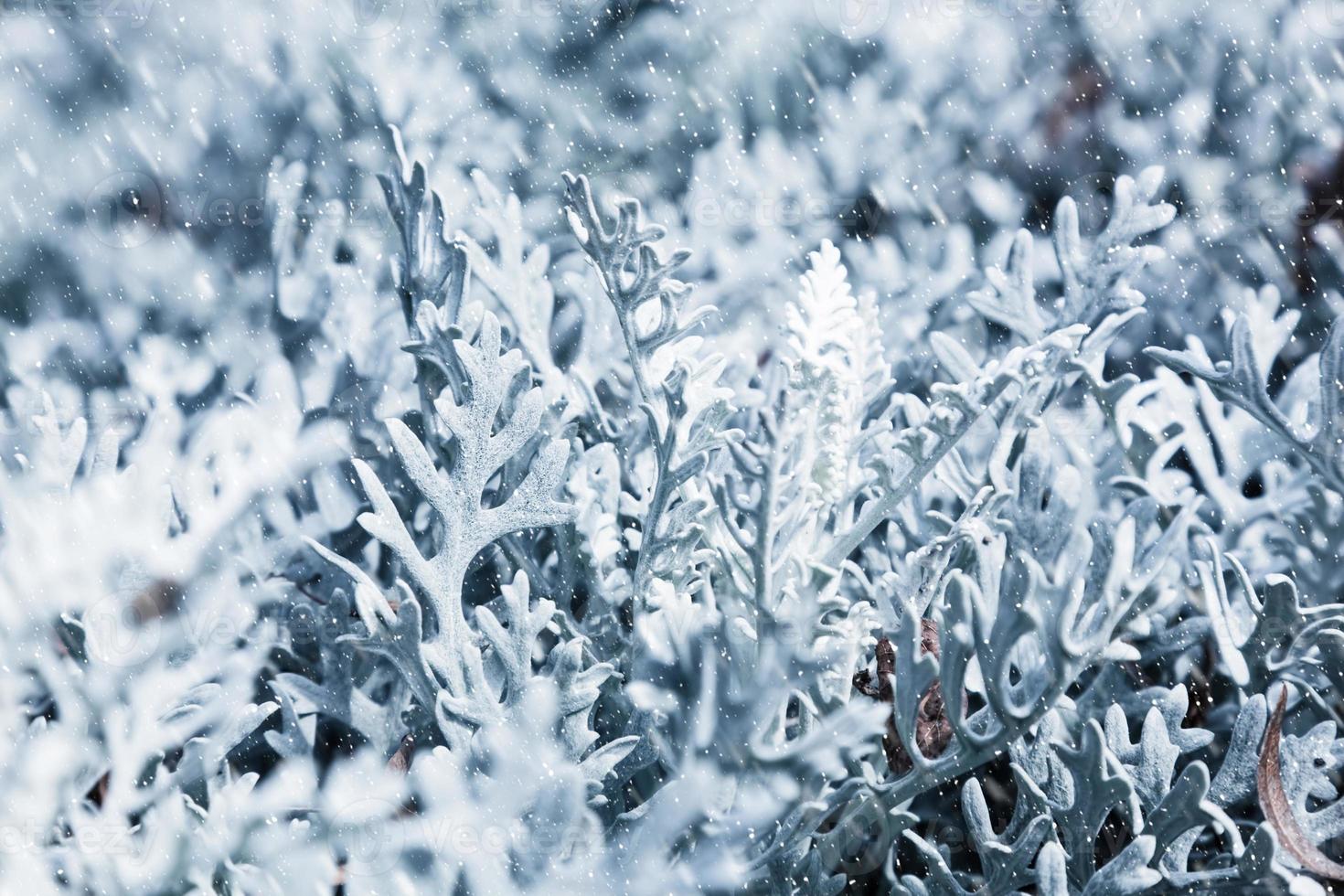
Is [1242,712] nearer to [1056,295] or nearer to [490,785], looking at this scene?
[490,785]

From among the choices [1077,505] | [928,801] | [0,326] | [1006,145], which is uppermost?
[0,326]

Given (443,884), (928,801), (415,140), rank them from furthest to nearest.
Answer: (415,140), (928,801), (443,884)

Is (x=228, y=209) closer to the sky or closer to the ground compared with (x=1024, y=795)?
closer to the sky

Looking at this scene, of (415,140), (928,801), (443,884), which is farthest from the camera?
(415,140)

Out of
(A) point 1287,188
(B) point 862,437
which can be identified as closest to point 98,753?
(B) point 862,437

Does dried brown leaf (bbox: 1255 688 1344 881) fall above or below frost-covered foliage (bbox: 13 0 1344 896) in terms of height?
below

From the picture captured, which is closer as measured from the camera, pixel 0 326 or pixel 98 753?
pixel 98 753

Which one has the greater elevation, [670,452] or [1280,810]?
[670,452]

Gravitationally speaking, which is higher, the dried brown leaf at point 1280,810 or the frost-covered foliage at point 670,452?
the frost-covered foliage at point 670,452
